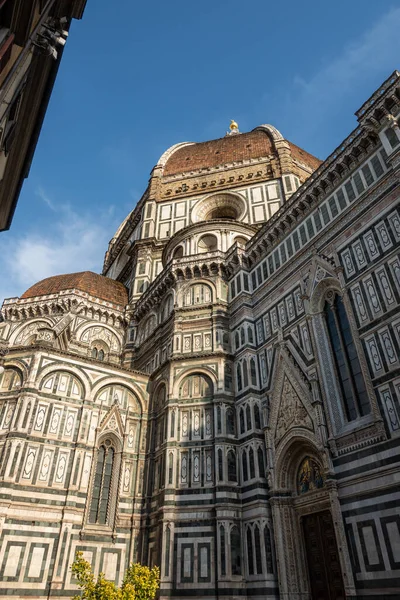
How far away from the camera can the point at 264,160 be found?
3522cm

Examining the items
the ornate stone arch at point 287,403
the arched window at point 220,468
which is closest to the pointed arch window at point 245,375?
the ornate stone arch at point 287,403

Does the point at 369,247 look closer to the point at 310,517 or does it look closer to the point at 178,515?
the point at 310,517

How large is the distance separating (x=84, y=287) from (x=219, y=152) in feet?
60.0

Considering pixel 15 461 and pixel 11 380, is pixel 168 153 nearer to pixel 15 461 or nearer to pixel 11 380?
pixel 11 380

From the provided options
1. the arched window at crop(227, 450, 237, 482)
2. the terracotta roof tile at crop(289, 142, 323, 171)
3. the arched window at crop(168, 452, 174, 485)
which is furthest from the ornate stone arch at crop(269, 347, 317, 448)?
the terracotta roof tile at crop(289, 142, 323, 171)

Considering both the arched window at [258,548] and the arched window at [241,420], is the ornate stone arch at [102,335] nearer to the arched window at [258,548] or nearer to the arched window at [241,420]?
the arched window at [241,420]

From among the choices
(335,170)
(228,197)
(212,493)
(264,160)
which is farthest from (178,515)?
(264,160)

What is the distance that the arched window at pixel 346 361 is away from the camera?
47.1 ft

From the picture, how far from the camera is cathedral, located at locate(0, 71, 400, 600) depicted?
1368cm

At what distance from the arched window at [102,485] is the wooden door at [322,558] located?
334 inches

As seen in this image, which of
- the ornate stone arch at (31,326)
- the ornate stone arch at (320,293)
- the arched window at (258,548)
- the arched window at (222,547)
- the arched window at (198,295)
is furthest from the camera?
the ornate stone arch at (31,326)

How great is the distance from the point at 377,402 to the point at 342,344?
2.95 m

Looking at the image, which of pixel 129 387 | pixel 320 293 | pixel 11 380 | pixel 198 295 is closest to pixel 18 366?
pixel 11 380

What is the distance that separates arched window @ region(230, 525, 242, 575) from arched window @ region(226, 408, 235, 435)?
369 cm
